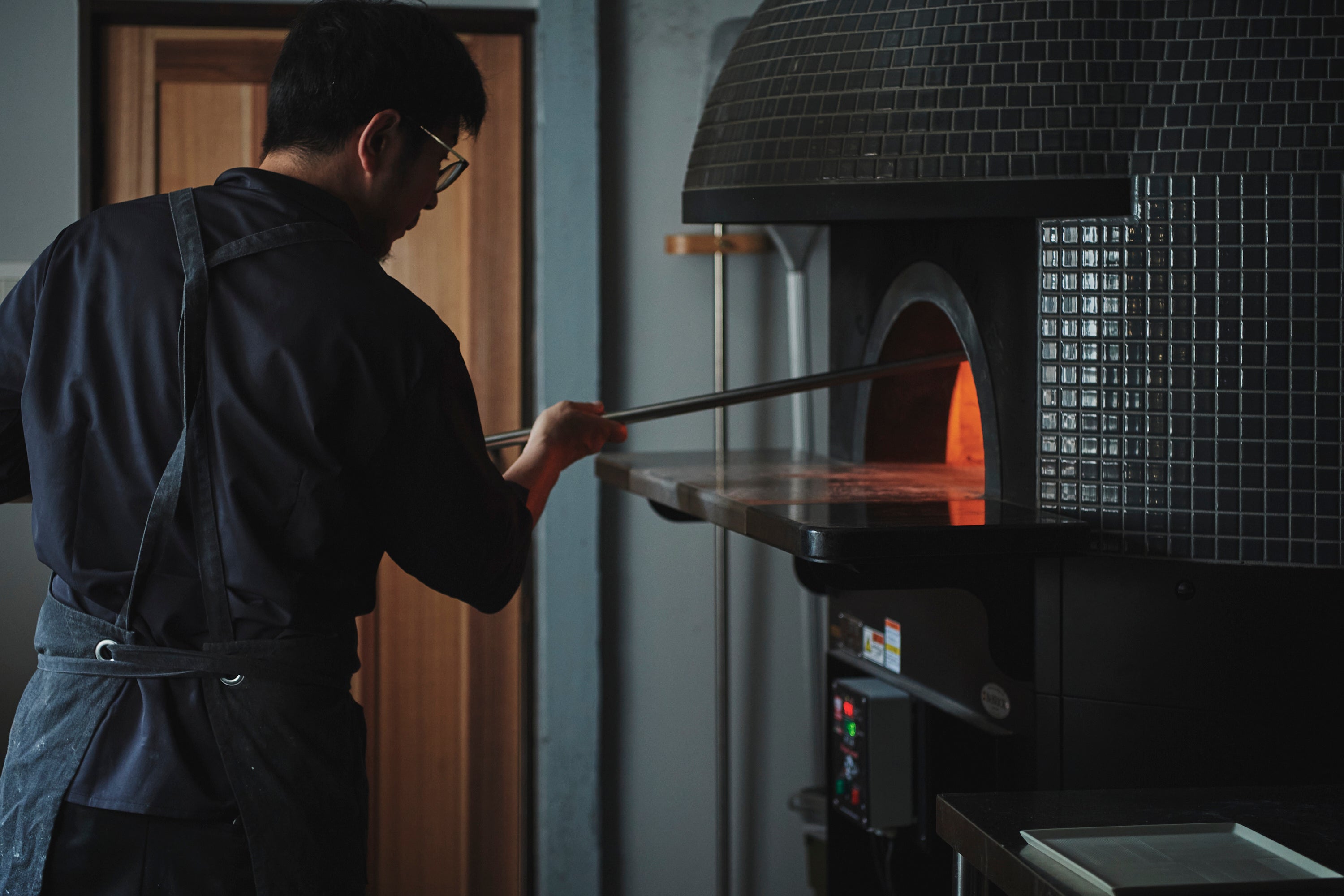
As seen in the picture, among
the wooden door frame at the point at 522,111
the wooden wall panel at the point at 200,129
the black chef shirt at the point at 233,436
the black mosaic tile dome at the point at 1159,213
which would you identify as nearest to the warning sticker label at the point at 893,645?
the black mosaic tile dome at the point at 1159,213

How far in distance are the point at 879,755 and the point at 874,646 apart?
19 centimetres

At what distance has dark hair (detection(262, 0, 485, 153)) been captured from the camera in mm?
1273

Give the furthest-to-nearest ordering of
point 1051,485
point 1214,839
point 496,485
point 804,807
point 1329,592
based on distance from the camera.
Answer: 1. point 804,807
2. point 1051,485
3. point 1329,592
4. point 496,485
5. point 1214,839

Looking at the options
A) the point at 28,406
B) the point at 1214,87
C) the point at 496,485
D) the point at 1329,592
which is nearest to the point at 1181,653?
the point at 1329,592

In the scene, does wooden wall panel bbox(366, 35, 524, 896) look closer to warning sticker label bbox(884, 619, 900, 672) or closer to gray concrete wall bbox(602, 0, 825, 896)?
gray concrete wall bbox(602, 0, 825, 896)

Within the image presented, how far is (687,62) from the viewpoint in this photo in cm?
278

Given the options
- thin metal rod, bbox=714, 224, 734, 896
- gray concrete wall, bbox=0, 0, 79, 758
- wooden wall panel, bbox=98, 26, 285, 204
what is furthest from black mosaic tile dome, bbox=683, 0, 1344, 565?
gray concrete wall, bbox=0, 0, 79, 758

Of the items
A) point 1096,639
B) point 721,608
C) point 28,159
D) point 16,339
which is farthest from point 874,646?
point 28,159

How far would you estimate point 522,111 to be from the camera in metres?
2.76

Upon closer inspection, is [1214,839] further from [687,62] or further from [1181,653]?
[687,62]

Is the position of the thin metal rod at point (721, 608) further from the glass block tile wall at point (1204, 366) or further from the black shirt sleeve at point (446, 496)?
the black shirt sleeve at point (446, 496)

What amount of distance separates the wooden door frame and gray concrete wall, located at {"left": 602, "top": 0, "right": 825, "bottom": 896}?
161 mm

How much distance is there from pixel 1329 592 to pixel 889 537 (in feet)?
1.59

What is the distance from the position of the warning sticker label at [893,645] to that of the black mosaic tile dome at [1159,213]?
17.1 inches
